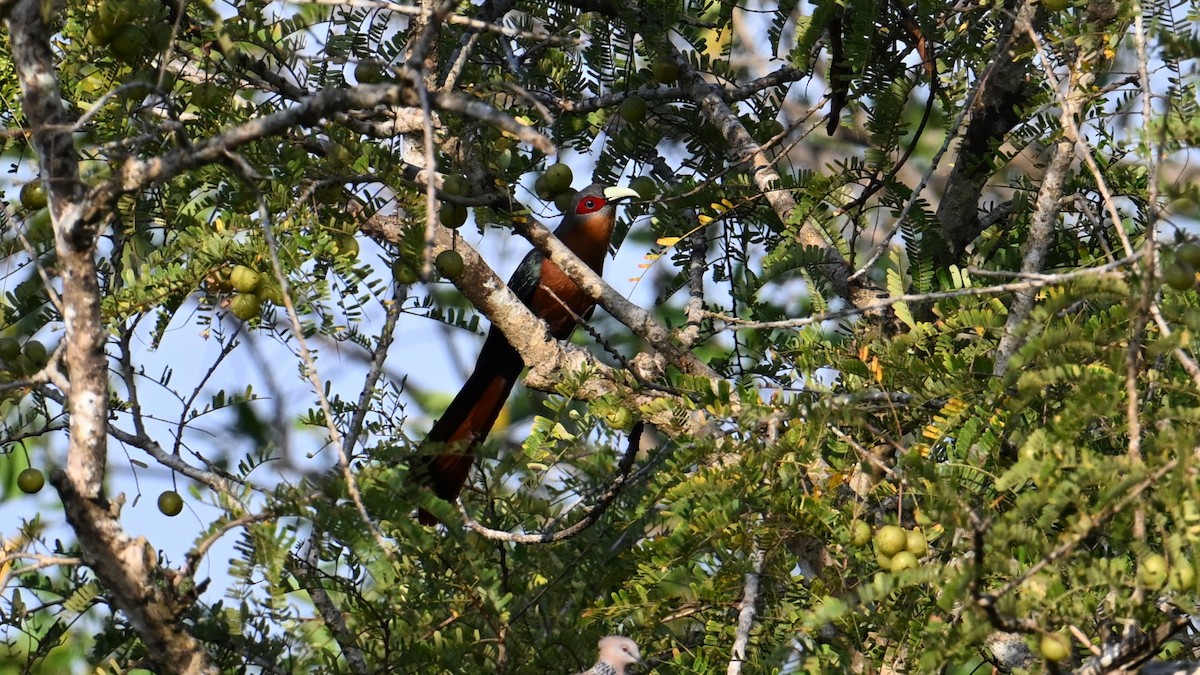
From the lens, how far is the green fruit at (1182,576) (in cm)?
A: 177

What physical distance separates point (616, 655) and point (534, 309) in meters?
3.18

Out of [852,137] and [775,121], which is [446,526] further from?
[852,137]

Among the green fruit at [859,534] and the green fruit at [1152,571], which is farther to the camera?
the green fruit at [859,534]

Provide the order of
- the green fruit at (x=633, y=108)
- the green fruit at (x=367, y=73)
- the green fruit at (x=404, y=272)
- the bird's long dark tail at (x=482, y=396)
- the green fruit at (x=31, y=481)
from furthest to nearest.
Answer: the bird's long dark tail at (x=482, y=396)
the green fruit at (x=633, y=108)
the green fruit at (x=31, y=481)
the green fruit at (x=404, y=272)
the green fruit at (x=367, y=73)

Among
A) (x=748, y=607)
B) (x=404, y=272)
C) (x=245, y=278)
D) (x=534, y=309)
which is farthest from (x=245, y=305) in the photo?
(x=534, y=309)

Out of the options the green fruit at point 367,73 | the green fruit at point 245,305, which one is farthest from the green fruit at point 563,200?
the green fruit at point 245,305

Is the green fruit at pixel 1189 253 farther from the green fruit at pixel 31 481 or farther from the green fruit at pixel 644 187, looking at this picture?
the green fruit at pixel 31 481

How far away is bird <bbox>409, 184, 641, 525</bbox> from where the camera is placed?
13.6 feet

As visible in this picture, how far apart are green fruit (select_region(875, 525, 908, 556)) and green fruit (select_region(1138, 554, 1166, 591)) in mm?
480

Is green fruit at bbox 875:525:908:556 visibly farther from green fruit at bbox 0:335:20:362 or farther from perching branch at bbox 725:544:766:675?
green fruit at bbox 0:335:20:362

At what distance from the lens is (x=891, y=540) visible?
2.25 metres

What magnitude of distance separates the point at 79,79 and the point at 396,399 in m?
1.20

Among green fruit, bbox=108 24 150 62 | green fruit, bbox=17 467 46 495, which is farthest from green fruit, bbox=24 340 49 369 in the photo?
green fruit, bbox=108 24 150 62

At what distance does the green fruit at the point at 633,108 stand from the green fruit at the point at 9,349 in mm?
1902
